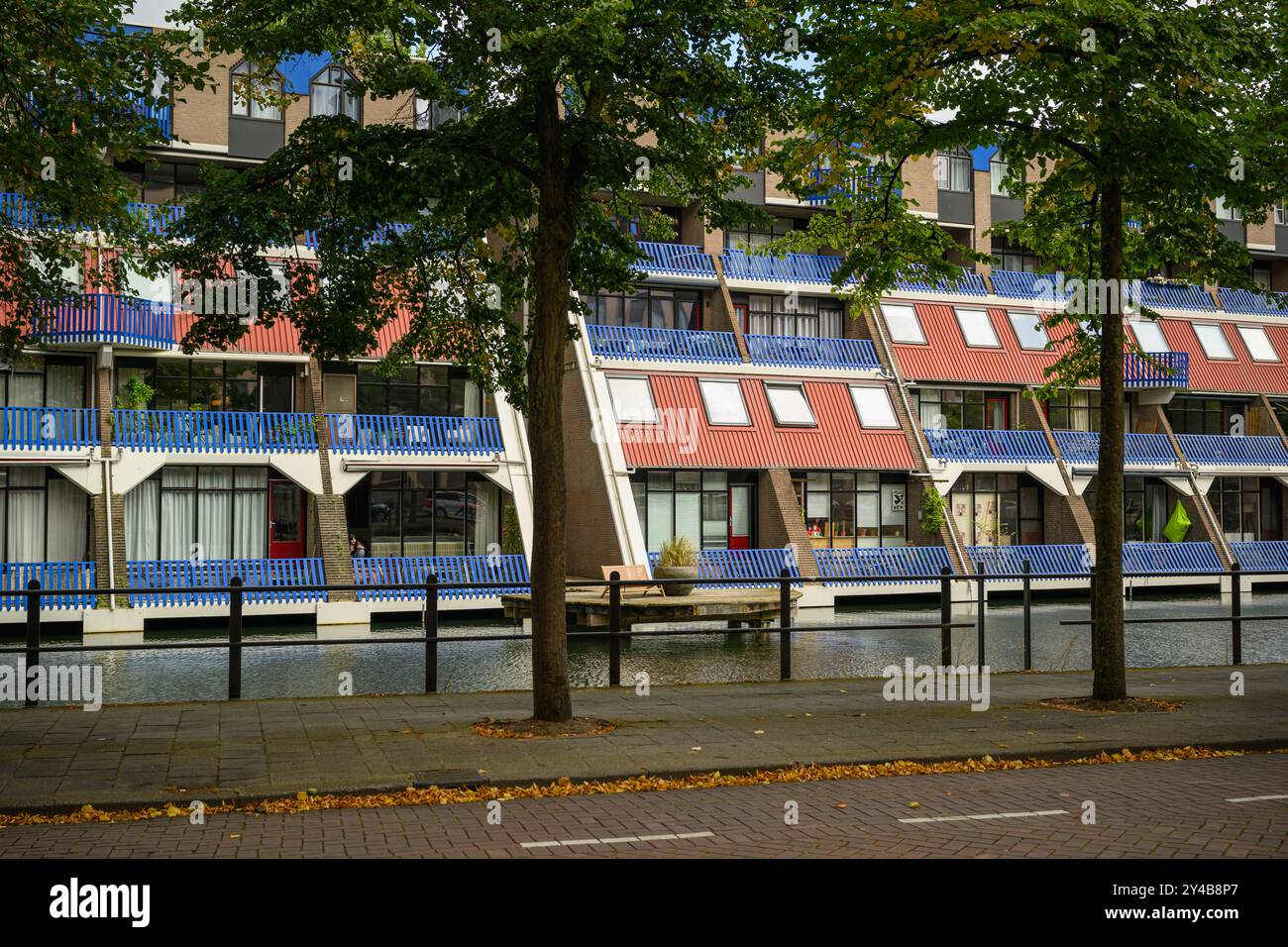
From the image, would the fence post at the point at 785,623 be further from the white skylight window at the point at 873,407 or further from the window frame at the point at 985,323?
the window frame at the point at 985,323

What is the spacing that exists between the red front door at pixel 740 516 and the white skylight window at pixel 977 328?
997 centimetres

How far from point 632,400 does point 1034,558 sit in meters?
13.5

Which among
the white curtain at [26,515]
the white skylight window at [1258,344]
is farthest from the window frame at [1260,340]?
the white curtain at [26,515]

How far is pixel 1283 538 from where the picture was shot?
4694 centimetres

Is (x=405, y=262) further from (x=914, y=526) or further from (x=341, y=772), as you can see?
(x=914, y=526)

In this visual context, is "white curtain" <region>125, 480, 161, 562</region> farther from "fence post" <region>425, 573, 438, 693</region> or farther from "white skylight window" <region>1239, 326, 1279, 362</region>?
"white skylight window" <region>1239, 326, 1279, 362</region>

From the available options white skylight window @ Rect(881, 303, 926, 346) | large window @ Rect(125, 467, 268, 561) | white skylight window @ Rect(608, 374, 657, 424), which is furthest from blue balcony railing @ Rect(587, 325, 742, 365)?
large window @ Rect(125, 467, 268, 561)

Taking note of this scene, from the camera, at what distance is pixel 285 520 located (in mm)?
34344

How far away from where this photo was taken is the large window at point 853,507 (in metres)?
39.4

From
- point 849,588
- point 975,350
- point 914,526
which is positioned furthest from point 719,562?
point 975,350

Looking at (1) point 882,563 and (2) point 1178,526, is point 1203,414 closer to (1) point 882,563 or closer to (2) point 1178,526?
(2) point 1178,526

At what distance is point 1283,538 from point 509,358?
41665mm

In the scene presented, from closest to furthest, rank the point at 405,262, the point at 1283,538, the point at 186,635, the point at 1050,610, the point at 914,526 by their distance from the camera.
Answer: the point at 405,262 → the point at 186,635 → the point at 1050,610 → the point at 914,526 → the point at 1283,538

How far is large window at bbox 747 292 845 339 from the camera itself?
138ft
